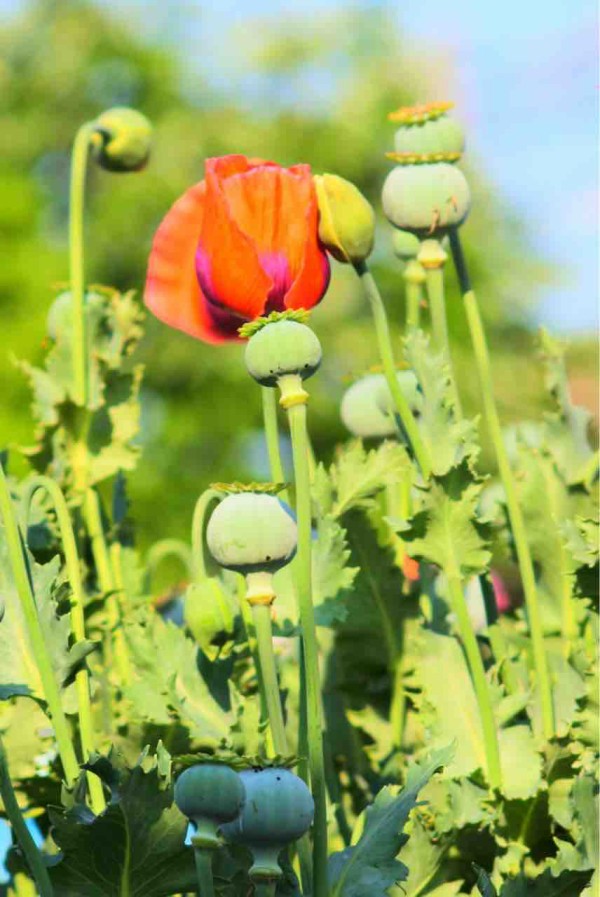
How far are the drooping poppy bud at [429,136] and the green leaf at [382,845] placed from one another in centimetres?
29

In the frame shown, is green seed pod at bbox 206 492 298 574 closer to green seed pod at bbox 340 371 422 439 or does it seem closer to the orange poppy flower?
the orange poppy flower

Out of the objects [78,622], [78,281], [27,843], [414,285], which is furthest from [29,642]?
[414,285]

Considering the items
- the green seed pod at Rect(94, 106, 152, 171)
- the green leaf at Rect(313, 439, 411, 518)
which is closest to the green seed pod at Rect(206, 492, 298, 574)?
the green leaf at Rect(313, 439, 411, 518)

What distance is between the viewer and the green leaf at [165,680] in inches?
30.2

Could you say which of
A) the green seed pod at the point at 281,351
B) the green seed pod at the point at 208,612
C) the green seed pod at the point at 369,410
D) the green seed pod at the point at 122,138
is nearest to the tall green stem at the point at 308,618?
the green seed pod at the point at 281,351

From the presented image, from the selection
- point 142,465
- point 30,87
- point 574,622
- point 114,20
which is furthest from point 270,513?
point 114,20

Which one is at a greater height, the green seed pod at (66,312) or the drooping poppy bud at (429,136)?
the drooping poppy bud at (429,136)

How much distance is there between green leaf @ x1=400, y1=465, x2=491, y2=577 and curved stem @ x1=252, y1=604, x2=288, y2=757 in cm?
15

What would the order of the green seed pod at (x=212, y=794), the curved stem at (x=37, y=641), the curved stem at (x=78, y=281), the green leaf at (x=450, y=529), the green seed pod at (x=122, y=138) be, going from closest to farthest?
1. the green seed pod at (x=212, y=794)
2. the curved stem at (x=37, y=641)
3. the green leaf at (x=450, y=529)
4. the curved stem at (x=78, y=281)
5. the green seed pod at (x=122, y=138)

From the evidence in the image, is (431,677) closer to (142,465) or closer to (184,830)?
(184,830)

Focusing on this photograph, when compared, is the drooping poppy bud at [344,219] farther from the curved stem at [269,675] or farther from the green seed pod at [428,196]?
the curved stem at [269,675]

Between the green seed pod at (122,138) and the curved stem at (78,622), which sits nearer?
the curved stem at (78,622)

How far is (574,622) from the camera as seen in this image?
2.96 feet

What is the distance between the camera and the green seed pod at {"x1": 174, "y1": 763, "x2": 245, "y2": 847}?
50cm
